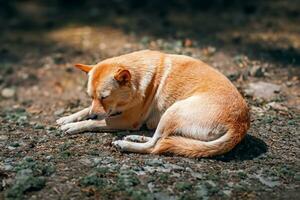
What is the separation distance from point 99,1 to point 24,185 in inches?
342

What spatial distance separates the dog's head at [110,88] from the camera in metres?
5.62

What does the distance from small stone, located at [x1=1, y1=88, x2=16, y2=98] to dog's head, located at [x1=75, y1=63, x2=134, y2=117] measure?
3.83 meters

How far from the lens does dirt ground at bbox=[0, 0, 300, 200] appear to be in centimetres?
496

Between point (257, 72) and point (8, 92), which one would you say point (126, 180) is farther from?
point (8, 92)

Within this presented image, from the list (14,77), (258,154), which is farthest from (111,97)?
(14,77)

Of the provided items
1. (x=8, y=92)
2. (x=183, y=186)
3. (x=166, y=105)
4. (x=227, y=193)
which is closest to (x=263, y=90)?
(x=166, y=105)

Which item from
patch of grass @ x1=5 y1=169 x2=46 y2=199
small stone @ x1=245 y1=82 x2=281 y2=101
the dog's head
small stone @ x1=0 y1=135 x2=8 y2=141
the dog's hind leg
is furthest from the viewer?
small stone @ x1=245 y1=82 x2=281 y2=101

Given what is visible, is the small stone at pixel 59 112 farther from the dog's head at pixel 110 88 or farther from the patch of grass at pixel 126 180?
the patch of grass at pixel 126 180

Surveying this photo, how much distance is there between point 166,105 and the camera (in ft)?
19.5

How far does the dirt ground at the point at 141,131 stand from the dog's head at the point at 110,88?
1.63 feet

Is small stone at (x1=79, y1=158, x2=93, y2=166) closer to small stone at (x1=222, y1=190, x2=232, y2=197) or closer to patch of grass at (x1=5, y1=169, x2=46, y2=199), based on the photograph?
patch of grass at (x1=5, y1=169, x2=46, y2=199)

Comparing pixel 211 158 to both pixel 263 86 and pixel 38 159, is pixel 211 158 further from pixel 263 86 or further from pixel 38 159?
pixel 263 86

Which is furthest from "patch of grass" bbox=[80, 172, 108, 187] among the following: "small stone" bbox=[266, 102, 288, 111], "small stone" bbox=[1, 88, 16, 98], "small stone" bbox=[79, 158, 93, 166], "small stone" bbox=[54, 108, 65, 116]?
"small stone" bbox=[1, 88, 16, 98]

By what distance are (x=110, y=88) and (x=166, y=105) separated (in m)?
0.76
